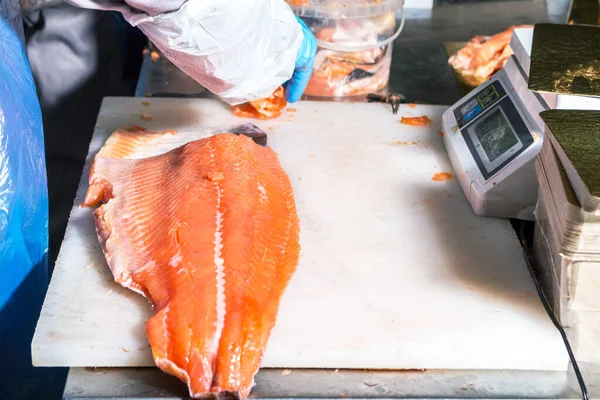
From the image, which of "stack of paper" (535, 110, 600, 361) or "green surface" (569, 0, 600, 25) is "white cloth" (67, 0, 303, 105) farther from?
"green surface" (569, 0, 600, 25)

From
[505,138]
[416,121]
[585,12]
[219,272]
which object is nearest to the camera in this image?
[219,272]

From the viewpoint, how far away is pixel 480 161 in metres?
2.20

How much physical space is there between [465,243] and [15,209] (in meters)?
1.31

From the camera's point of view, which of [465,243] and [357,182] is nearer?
[465,243]

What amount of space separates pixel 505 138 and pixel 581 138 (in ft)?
1.72

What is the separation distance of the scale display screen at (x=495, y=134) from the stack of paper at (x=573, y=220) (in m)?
0.31

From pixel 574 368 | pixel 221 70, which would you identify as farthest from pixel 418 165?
pixel 574 368

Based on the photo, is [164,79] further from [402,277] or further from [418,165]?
→ [402,277]

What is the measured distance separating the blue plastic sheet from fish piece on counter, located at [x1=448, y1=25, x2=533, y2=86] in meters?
1.76

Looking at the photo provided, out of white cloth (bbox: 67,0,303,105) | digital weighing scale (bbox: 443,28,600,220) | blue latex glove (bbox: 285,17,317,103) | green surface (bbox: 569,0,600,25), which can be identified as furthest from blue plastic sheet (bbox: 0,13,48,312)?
green surface (bbox: 569,0,600,25)

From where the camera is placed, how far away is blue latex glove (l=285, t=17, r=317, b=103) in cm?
239

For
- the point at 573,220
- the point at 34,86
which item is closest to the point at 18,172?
the point at 34,86

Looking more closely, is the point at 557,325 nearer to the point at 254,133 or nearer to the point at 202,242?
the point at 202,242

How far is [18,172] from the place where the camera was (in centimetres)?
207
